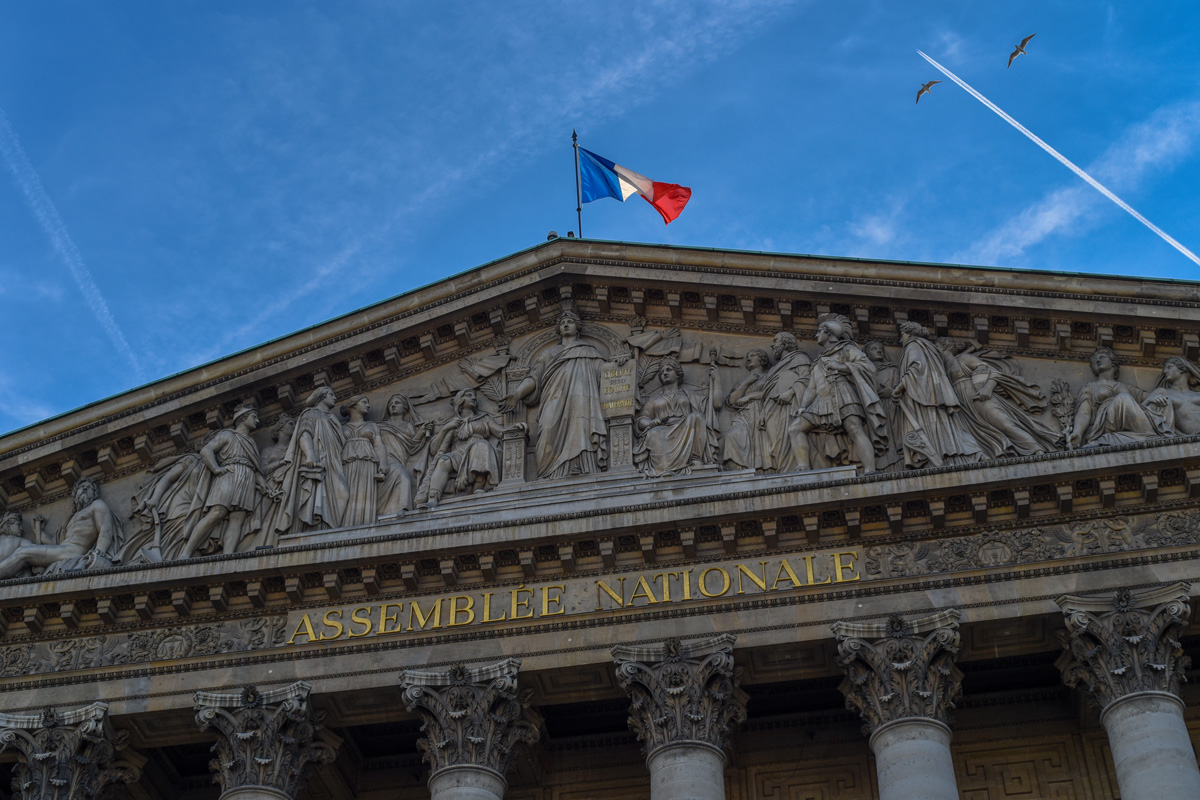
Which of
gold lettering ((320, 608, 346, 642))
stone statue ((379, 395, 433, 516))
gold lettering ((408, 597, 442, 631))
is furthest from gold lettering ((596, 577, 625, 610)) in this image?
gold lettering ((320, 608, 346, 642))

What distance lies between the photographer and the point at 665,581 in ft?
72.1

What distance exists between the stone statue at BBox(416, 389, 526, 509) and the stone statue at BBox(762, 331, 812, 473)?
3.57 meters

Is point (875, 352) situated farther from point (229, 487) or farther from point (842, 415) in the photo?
point (229, 487)

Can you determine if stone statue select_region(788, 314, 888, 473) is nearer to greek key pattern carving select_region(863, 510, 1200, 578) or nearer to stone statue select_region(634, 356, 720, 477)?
stone statue select_region(634, 356, 720, 477)

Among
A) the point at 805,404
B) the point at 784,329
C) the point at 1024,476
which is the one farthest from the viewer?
the point at 784,329

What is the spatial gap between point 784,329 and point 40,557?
11320 millimetres

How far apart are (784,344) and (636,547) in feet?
13.8

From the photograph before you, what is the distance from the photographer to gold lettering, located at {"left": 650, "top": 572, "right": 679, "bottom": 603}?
21812 mm

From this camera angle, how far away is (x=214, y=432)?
83.5ft

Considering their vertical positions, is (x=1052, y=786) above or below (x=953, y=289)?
below

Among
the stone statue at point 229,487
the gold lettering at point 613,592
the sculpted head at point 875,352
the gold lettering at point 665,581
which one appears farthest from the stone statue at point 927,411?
the stone statue at point 229,487

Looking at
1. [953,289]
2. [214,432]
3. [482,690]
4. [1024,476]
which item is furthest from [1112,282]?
[214,432]

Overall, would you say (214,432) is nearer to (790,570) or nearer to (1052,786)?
(790,570)

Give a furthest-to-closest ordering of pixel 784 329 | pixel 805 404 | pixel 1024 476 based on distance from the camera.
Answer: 1. pixel 784 329
2. pixel 805 404
3. pixel 1024 476
